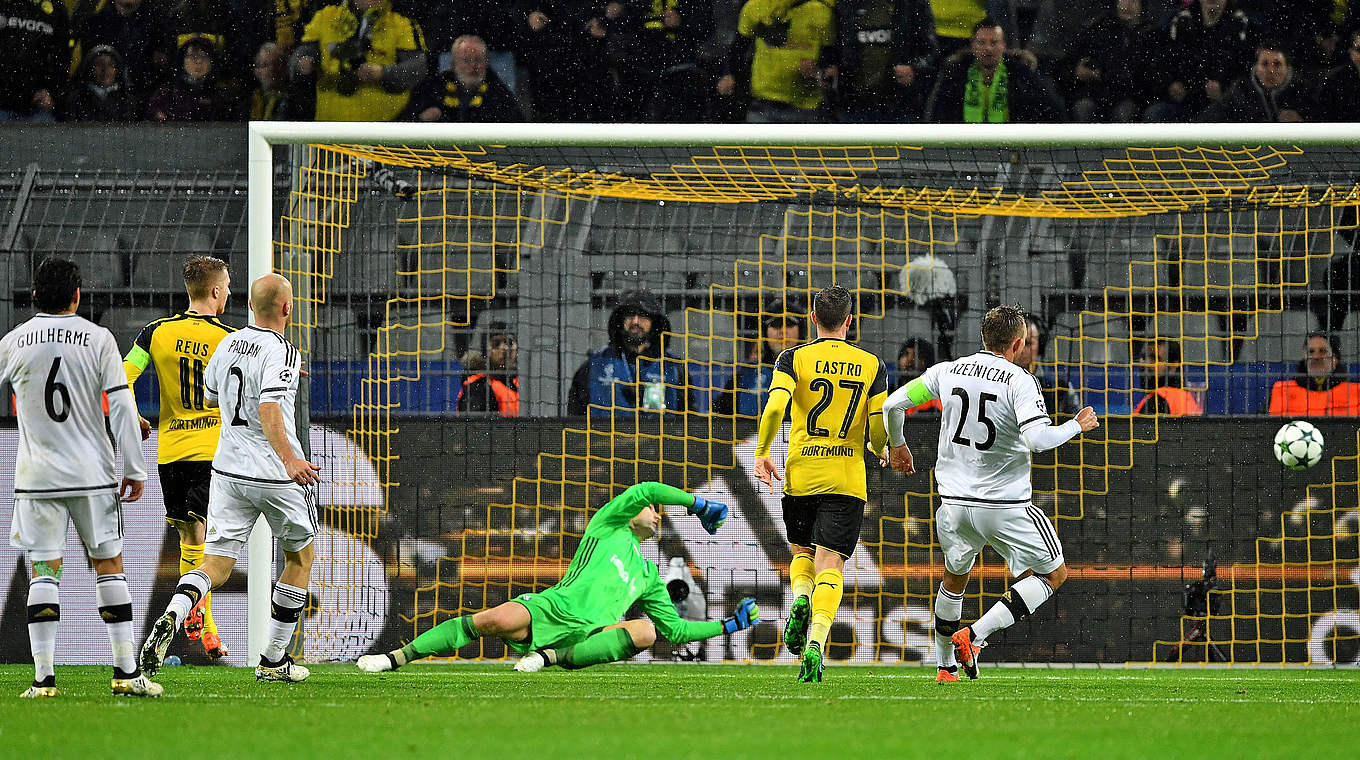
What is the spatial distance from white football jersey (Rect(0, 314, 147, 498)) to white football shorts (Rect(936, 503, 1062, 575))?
327cm

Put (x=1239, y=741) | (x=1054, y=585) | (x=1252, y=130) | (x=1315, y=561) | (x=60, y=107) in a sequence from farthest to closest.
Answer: (x=60, y=107) → (x=1315, y=561) → (x=1252, y=130) → (x=1054, y=585) → (x=1239, y=741)

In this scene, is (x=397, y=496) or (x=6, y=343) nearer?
(x=6, y=343)

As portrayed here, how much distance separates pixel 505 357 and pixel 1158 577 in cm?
370

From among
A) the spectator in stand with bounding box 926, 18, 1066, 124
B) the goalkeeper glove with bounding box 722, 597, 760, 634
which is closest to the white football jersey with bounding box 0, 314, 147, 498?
the goalkeeper glove with bounding box 722, 597, 760, 634

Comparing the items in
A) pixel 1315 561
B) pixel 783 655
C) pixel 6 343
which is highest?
pixel 6 343

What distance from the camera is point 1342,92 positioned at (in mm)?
11695

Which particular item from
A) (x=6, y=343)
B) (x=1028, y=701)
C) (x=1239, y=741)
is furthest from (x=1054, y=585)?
(x=6, y=343)

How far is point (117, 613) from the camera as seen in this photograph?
5230 mm

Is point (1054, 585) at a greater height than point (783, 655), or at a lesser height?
greater

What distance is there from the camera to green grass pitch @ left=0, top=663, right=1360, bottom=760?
383 centimetres

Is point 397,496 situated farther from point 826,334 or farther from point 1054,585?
point 1054,585

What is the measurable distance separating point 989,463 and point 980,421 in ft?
0.61

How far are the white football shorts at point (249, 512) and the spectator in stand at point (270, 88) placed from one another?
636cm

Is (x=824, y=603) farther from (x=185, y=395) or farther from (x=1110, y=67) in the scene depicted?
(x=1110, y=67)
